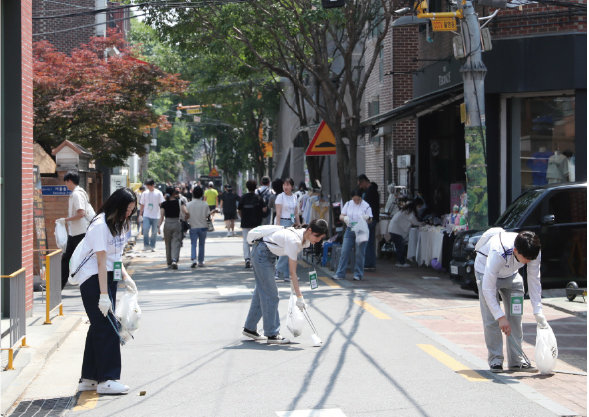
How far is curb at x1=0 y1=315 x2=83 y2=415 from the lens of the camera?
7.32 meters

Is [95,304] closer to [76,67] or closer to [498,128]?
[498,128]

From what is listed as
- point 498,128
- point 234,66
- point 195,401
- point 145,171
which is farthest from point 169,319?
point 145,171

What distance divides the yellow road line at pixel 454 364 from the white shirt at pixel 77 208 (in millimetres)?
6224

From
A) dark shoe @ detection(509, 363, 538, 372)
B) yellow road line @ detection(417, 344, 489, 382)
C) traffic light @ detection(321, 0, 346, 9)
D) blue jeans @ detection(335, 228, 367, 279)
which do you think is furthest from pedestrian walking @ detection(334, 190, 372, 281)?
dark shoe @ detection(509, 363, 538, 372)

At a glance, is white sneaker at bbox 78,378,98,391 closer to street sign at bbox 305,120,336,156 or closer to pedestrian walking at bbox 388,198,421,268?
pedestrian walking at bbox 388,198,421,268

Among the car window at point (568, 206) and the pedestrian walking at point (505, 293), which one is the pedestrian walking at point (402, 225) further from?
the pedestrian walking at point (505, 293)

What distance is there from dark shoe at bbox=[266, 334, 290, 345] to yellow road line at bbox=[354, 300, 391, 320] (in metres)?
2.27

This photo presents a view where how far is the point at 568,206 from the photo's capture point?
45.0 feet

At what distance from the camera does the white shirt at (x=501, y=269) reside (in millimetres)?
7863

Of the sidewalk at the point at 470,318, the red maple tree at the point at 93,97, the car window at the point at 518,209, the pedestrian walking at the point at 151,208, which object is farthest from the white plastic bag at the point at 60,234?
the pedestrian walking at the point at 151,208

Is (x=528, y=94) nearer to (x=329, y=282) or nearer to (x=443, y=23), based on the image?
(x=443, y=23)

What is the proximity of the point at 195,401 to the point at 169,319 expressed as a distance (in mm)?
4652

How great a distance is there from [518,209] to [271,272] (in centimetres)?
595

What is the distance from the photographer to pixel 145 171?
6731cm
